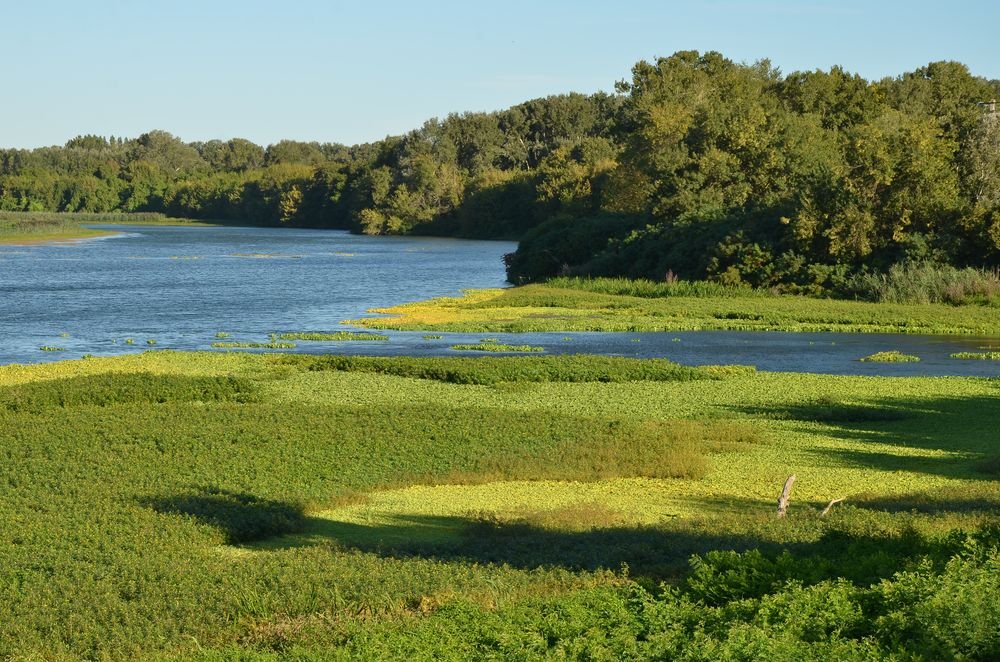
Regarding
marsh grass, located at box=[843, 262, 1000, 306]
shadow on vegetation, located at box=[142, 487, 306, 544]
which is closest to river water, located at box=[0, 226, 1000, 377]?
marsh grass, located at box=[843, 262, 1000, 306]

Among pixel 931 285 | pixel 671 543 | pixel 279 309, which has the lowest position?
pixel 279 309

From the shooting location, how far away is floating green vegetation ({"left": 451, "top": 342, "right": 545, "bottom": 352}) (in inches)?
1431

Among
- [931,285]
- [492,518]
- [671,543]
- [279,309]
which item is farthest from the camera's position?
[279,309]

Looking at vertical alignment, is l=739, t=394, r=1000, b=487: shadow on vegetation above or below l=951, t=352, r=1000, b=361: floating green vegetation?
below

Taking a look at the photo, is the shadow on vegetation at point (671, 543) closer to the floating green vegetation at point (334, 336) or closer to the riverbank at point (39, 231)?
the floating green vegetation at point (334, 336)

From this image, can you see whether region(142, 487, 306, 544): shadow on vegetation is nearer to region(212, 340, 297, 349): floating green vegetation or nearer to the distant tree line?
region(212, 340, 297, 349): floating green vegetation

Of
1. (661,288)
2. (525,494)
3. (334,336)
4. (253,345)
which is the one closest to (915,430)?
(525,494)

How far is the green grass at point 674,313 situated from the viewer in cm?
4288

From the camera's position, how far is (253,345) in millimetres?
37000

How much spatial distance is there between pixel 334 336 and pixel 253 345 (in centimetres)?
367

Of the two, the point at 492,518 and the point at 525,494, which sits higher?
the point at 492,518

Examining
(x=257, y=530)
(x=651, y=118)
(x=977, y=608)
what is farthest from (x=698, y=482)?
(x=651, y=118)

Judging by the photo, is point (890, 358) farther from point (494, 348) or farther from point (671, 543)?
point (671, 543)

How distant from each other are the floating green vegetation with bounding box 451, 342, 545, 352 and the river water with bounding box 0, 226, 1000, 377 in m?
0.50
